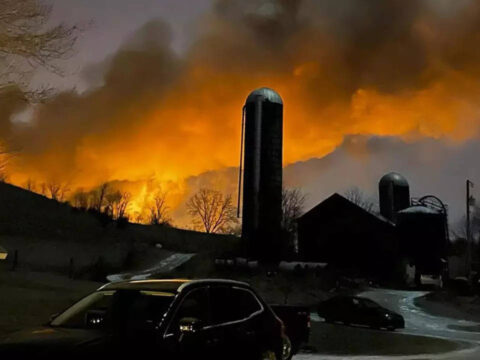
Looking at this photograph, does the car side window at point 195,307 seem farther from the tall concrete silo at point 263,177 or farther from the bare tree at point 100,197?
the bare tree at point 100,197

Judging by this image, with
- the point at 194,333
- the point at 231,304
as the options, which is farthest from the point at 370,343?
the point at 194,333

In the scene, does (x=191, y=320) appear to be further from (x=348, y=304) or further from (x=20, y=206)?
(x=20, y=206)

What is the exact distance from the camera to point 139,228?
7494 cm

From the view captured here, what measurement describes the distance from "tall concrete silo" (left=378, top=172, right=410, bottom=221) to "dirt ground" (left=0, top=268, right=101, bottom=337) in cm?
3677

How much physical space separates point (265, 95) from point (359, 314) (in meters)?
24.7

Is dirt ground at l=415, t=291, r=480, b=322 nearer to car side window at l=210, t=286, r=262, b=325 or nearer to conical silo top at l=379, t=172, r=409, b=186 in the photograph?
conical silo top at l=379, t=172, r=409, b=186

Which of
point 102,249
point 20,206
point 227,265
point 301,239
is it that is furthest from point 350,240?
point 20,206

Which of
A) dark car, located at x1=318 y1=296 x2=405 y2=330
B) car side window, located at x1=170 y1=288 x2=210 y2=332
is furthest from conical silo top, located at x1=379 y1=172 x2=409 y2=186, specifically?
car side window, located at x1=170 y1=288 x2=210 y2=332

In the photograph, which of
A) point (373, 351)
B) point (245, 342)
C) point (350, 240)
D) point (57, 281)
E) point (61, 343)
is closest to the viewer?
point (61, 343)

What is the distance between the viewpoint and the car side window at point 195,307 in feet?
19.6

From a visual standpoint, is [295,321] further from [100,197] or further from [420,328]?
[100,197]

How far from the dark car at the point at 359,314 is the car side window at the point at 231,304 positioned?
1746 centimetres

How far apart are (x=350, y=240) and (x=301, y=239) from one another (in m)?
5.03

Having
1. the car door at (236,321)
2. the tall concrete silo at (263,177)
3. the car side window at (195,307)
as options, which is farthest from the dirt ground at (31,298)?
the tall concrete silo at (263,177)
